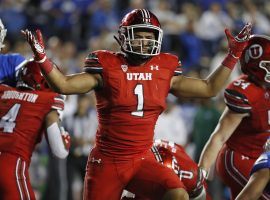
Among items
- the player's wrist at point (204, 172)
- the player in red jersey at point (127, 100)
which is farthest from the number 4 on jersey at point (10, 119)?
the player's wrist at point (204, 172)

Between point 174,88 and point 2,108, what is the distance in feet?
4.46

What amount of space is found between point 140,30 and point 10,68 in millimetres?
1290

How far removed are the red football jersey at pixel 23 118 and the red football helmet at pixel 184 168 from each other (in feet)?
2.96

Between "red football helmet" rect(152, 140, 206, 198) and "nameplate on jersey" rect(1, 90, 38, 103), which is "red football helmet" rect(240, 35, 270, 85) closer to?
"red football helmet" rect(152, 140, 206, 198)

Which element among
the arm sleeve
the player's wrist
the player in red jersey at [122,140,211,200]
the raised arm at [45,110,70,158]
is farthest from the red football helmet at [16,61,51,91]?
the player's wrist

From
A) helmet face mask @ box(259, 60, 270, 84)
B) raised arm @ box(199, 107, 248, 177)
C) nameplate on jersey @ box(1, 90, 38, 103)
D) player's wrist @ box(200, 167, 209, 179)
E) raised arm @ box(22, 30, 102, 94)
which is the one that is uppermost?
raised arm @ box(22, 30, 102, 94)

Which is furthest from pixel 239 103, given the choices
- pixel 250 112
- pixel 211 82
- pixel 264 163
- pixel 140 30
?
pixel 264 163

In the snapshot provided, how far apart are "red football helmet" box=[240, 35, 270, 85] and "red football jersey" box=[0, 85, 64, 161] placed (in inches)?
61.0

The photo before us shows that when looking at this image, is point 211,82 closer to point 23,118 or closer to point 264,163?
point 264,163

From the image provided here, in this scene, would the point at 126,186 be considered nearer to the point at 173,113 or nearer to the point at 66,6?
the point at 173,113

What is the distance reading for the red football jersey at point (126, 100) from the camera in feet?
17.4

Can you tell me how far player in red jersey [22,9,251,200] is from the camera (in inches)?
208

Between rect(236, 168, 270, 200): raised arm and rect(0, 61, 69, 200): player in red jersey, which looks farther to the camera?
rect(0, 61, 69, 200): player in red jersey

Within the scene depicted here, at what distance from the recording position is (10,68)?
239 inches
